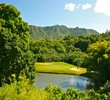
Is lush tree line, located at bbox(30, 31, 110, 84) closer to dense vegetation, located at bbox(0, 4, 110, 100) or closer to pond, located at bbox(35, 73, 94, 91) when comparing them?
dense vegetation, located at bbox(0, 4, 110, 100)

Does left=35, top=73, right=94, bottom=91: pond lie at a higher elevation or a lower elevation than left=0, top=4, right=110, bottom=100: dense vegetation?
lower

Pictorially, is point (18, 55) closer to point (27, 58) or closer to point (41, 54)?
point (27, 58)

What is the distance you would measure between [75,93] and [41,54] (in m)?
73.0

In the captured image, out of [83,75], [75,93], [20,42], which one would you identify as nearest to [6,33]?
[20,42]

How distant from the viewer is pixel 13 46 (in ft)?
109

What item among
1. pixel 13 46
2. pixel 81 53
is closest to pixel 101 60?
pixel 13 46

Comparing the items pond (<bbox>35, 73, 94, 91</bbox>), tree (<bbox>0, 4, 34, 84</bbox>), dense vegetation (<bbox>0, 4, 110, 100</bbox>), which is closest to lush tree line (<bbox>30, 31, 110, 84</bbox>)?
dense vegetation (<bbox>0, 4, 110, 100</bbox>)

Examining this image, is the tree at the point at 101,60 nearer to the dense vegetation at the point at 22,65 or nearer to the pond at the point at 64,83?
the dense vegetation at the point at 22,65

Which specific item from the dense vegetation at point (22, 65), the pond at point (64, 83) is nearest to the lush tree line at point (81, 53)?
the dense vegetation at point (22, 65)

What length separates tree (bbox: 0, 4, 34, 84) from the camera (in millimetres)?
33031

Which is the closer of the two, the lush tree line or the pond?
the pond

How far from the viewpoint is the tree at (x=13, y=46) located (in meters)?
33.0

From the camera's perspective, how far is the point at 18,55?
3338cm

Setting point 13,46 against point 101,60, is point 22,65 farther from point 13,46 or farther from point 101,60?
point 101,60
